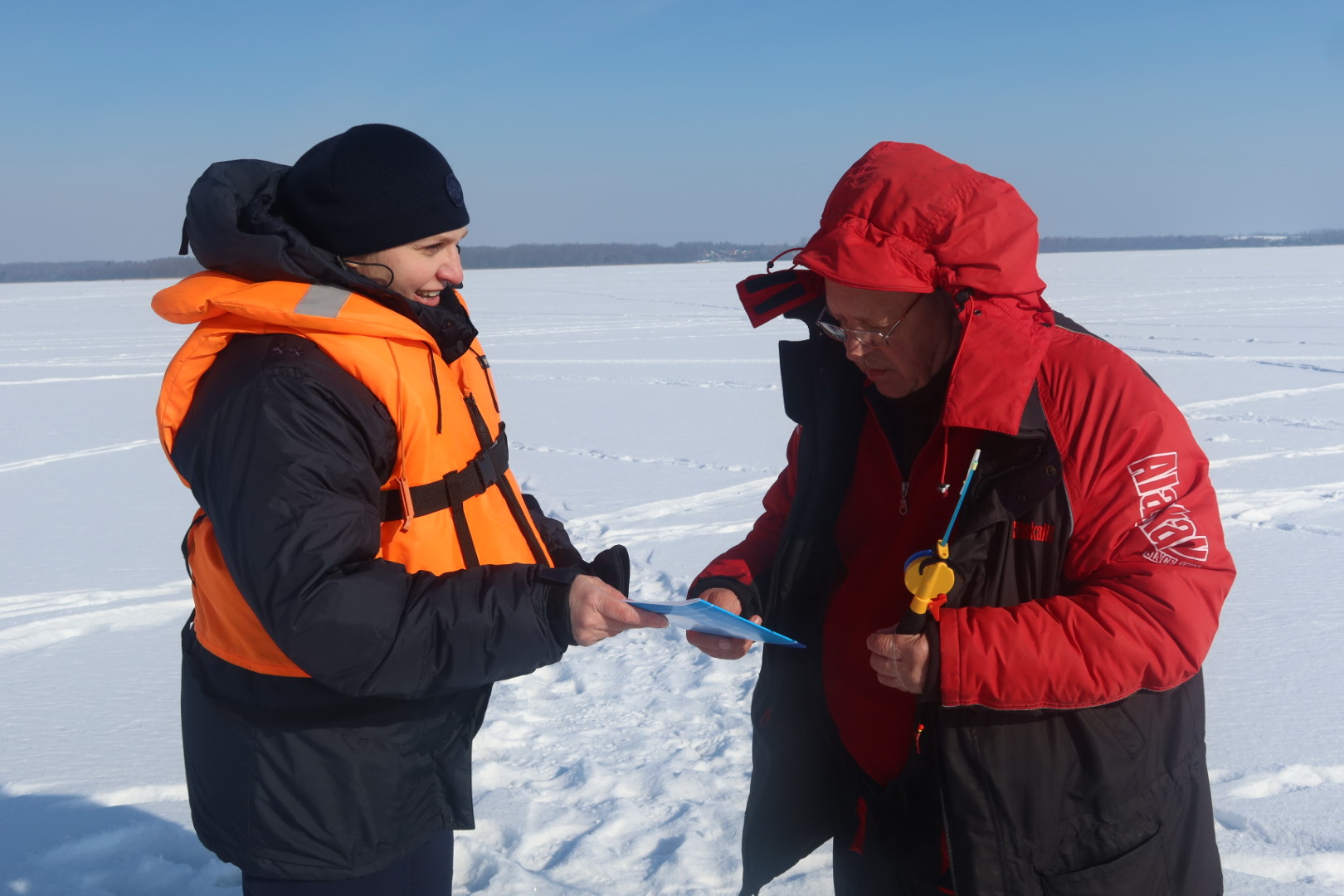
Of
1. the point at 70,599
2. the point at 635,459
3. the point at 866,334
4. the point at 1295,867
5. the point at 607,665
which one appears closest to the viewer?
the point at 866,334

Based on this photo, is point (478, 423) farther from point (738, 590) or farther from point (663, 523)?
point (663, 523)

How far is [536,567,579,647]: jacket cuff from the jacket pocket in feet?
2.64

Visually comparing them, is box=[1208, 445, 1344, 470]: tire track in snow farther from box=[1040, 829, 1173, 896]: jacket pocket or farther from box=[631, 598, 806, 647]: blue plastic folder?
box=[631, 598, 806, 647]: blue plastic folder

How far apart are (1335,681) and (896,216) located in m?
2.85

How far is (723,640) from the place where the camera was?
1.90 meters

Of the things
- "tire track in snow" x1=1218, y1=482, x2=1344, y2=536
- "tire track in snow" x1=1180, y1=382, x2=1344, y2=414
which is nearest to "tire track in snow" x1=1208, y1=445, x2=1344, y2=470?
"tire track in snow" x1=1218, y1=482, x2=1344, y2=536

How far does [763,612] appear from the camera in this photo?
6.40 ft

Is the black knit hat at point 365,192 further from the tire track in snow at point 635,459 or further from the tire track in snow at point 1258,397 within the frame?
the tire track in snow at point 1258,397

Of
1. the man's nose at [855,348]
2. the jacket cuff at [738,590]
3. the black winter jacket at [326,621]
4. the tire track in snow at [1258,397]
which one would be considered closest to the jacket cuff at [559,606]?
the black winter jacket at [326,621]

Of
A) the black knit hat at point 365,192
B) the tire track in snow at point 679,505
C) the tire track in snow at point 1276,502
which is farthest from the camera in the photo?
the tire track in snow at point 679,505

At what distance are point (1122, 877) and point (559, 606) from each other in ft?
3.04

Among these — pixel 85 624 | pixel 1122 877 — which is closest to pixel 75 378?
pixel 85 624

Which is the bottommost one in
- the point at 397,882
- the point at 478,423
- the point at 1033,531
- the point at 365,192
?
the point at 397,882

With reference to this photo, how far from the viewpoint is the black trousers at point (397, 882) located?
1.64 metres
